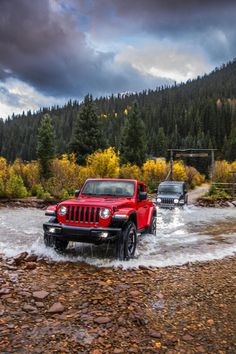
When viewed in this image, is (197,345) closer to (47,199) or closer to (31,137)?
(47,199)

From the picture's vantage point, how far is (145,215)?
33.1 ft

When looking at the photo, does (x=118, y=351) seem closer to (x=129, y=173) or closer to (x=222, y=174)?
(x=129, y=173)

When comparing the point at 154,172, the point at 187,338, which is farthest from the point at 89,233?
the point at 154,172

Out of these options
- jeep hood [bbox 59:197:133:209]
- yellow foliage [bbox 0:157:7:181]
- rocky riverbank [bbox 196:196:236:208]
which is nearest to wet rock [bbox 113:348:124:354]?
jeep hood [bbox 59:197:133:209]

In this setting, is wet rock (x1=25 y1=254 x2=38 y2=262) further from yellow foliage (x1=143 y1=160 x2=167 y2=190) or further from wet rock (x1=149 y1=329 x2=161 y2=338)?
yellow foliage (x1=143 y1=160 x2=167 y2=190)

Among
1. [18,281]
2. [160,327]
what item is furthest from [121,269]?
[160,327]

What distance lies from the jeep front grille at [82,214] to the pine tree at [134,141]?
3875 centimetres

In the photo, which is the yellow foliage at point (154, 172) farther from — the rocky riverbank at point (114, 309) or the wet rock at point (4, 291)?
the wet rock at point (4, 291)

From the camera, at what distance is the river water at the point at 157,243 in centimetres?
823

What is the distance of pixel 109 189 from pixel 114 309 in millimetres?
4639

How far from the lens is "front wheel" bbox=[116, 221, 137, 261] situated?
25.0 feet

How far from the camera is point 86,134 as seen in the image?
40875mm

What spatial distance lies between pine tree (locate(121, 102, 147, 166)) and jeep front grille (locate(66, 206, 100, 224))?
1526 inches

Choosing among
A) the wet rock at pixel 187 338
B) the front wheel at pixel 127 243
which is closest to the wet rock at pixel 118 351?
the wet rock at pixel 187 338
